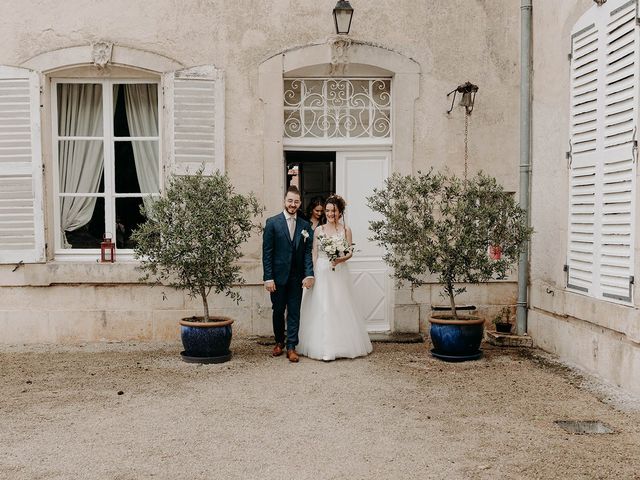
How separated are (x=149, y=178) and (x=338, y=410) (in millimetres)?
4023

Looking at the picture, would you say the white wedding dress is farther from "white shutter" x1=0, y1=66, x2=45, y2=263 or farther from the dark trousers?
"white shutter" x1=0, y1=66, x2=45, y2=263

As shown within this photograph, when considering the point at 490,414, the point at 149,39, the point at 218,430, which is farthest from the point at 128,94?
the point at 490,414

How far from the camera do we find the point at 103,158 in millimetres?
8008

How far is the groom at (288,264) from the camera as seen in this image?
22.9 feet

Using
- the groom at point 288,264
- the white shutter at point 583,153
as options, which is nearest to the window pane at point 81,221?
the groom at point 288,264

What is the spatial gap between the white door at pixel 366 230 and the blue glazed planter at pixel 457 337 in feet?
4.27

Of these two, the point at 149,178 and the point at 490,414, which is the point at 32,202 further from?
the point at 490,414

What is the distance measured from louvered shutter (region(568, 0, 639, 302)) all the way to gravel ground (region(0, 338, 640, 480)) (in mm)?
1031

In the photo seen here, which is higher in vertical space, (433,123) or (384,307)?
(433,123)

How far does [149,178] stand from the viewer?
317 inches

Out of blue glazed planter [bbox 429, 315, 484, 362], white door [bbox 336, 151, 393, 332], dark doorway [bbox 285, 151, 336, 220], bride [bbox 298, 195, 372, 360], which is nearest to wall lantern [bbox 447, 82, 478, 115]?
white door [bbox 336, 151, 393, 332]

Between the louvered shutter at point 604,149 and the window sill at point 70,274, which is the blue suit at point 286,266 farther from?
the louvered shutter at point 604,149

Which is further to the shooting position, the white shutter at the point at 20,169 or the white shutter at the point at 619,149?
the white shutter at the point at 20,169

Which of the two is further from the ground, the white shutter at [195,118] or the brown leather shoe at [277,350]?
the white shutter at [195,118]
